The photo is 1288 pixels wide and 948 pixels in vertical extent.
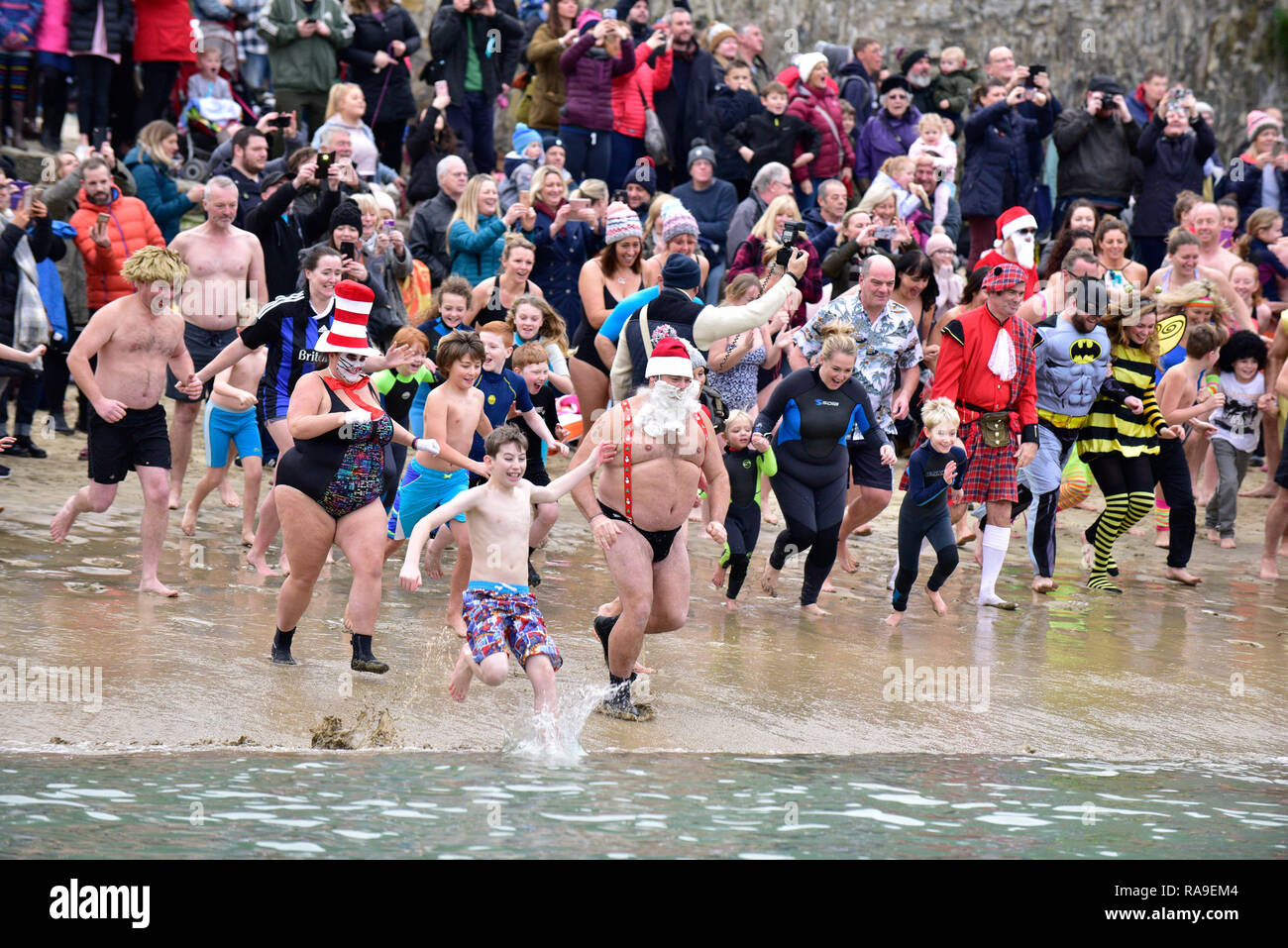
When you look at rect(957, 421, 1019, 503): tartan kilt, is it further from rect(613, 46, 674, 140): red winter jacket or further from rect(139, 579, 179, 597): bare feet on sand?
rect(613, 46, 674, 140): red winter jacket

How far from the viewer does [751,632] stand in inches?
374

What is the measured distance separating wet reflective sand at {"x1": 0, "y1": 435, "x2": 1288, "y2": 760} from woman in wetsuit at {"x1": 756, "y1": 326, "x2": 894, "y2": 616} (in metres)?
0.66

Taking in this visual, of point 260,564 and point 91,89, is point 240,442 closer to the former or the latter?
point 260,564

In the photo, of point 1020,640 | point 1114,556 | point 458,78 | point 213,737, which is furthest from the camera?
point 458,78

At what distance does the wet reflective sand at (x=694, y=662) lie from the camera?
7.37 metres

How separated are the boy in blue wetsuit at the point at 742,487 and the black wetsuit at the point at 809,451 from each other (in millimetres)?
110

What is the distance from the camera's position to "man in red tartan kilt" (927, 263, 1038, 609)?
1035 centimetres

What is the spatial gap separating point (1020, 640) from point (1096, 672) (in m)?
0.71

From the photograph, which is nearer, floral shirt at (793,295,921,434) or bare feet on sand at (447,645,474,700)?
bare feet on sand at (447,645,474,700)

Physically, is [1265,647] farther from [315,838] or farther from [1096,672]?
[315,838]

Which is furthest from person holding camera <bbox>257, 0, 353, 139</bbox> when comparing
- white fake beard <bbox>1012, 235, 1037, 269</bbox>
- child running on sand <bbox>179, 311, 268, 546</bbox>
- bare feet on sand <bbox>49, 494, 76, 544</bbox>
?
white fake beard <bbox>1012, 235, 1037, 269</bbox>

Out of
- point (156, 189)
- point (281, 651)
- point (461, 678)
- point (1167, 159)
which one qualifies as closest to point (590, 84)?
point (156, 189)

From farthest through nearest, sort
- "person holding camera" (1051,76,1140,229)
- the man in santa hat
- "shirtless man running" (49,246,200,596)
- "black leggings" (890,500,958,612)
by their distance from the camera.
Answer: "person holding camera" (1051,76,1140,229) → the man in santa hat → "black leggings" (890,500,958,612) → "shirtless man running" (49,246,200,596)
